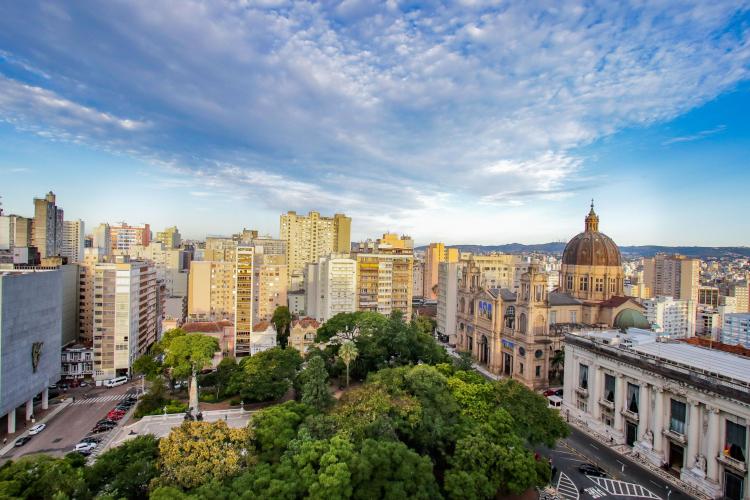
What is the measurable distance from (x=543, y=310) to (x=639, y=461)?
2402cm

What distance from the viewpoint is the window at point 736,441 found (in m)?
32.0

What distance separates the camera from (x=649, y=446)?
3941cm

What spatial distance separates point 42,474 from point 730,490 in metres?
46.3

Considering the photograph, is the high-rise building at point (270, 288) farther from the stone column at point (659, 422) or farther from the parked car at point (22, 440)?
the stone column at point (659, 422)

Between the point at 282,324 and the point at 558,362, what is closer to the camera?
the point at 558,362

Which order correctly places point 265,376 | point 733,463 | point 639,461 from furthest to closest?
point 265,376 → point 639,461 → point 733,463

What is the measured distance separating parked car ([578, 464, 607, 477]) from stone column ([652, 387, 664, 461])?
5.53m

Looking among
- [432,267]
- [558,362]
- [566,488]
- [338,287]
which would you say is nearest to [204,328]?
[338,287]

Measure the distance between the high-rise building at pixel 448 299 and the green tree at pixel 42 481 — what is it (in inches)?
2883

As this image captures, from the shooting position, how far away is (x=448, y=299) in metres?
92.3

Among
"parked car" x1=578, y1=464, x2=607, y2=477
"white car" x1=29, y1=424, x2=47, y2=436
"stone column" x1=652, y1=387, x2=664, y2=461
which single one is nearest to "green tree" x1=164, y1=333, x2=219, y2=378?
"white car" x1=29, y1=424, x2=47, y2=436

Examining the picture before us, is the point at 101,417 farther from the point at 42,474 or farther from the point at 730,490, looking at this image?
the point at 730,490

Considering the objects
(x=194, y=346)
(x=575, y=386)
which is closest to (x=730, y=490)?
(x=575, y=386)

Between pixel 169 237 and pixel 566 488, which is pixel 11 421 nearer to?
pixel 566 488
